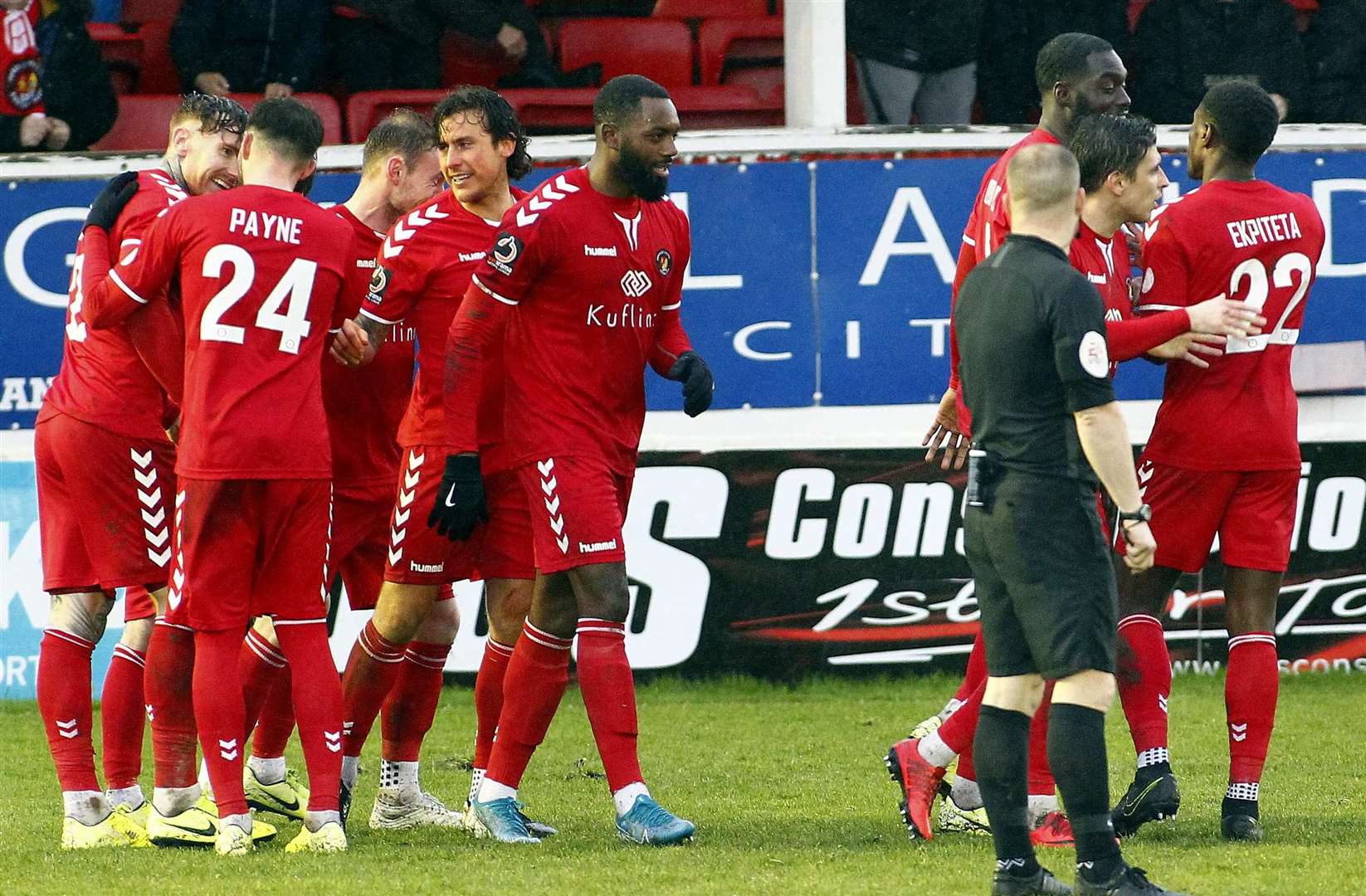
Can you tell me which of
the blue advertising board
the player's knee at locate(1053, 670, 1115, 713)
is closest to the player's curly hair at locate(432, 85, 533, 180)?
the player's knee at locate(1053, 670, 1115, 713)

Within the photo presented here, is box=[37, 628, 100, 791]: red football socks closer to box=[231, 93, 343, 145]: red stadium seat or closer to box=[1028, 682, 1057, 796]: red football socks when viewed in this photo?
box=[1028, 682, 1057, 796]: red football socks

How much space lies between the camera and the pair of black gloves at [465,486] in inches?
219

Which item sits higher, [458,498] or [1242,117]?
[1242,117]

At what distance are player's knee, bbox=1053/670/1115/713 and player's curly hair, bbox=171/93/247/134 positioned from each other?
291 centimetres

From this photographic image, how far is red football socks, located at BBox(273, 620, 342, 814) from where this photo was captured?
5305 mm

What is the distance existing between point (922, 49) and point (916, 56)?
48 millimetres

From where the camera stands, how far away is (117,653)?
580cm

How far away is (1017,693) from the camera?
4676 millimetres

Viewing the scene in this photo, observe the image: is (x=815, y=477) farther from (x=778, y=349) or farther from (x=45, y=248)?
(x=45, y=248)

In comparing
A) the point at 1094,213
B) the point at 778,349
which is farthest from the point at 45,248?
the point at 1094,213

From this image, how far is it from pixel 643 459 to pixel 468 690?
4.36ft

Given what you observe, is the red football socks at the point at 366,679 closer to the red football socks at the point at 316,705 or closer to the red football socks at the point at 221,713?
the red football socks at the point at 316,705

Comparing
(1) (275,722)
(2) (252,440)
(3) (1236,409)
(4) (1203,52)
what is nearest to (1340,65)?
(4) (1203,52)

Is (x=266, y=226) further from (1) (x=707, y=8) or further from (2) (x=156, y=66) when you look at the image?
(1) (x=707, y=8)
